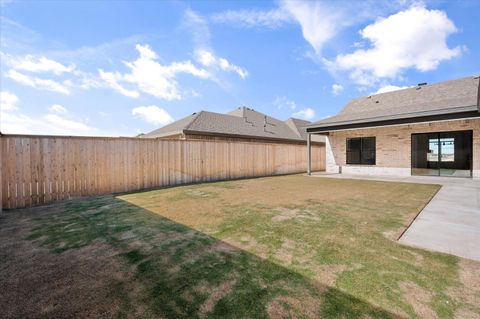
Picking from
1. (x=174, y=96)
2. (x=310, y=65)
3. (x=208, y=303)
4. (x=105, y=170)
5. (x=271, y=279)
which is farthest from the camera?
(x=174, y=96)

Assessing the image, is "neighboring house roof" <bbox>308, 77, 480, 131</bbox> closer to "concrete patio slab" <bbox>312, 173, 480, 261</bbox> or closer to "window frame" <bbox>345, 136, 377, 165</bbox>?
"window frame" <bbox>345, 136, 377, 165</bbox>

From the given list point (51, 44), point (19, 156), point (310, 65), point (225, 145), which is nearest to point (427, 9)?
point (310, 65)

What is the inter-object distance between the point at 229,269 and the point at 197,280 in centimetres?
37

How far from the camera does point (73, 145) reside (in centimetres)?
658

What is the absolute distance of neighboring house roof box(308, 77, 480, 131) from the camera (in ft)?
30.3

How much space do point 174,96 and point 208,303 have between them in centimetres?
2004

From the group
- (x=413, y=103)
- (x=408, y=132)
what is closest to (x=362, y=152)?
(x=408, y=132)

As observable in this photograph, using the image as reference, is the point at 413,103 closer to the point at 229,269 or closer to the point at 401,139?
the point at 401,139

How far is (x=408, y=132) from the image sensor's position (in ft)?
37.4

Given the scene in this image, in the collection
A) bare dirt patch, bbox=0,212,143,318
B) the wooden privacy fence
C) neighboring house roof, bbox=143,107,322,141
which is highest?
neighboring house roof, bbox=143,107,322,141

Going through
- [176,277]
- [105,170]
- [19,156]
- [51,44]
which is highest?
[51,44]

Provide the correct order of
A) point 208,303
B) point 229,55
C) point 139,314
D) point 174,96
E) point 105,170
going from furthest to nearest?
point 174,96
point 229,55
point 105,170
point 208,303
point 139,314

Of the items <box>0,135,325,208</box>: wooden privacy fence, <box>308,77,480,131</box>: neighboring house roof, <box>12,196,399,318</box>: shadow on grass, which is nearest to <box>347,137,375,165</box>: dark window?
<box>308,77,480,131</box>: neighboring house roof

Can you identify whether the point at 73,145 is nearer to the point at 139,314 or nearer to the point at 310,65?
the point at 139,314
